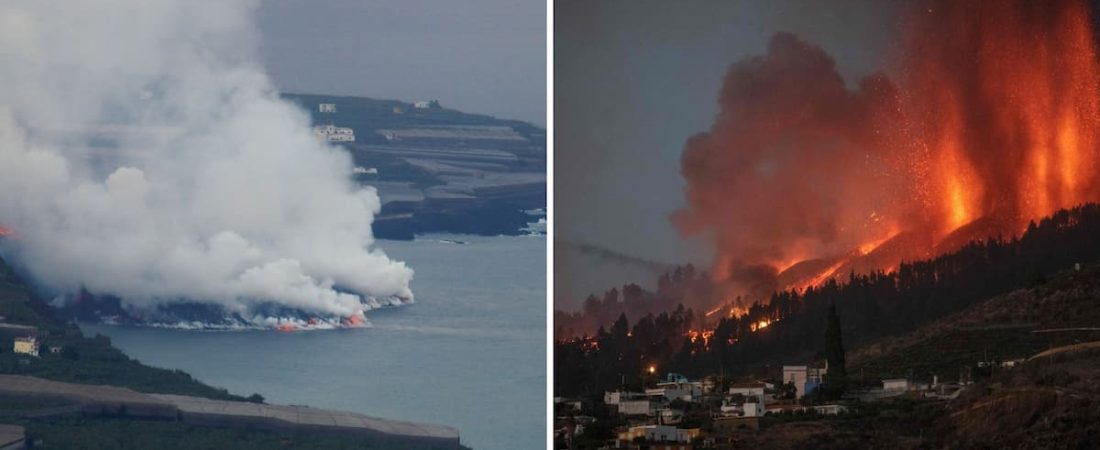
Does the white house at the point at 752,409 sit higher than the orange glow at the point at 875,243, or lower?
lower

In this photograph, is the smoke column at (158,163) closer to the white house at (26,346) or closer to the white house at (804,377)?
the white house at (26,346)

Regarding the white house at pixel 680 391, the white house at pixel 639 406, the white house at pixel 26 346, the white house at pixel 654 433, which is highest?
the white house at pixel 26 346

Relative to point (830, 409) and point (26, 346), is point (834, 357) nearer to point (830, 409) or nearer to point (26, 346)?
point (830, 409)

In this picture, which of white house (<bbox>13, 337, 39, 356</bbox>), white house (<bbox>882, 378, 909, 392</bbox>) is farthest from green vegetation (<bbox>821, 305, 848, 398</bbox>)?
white house (<bbox>13, 337, 39, 356</bbox>)

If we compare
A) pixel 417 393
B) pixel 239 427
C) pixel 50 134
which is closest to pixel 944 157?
pixel 417 393

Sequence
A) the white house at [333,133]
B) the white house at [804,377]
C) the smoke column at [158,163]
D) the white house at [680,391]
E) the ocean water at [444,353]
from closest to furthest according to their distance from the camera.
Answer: the smoke column at [158,163], the ocean water at [444,353], the white house at [333,133], the white house at [804,377], the white house at [680,391]

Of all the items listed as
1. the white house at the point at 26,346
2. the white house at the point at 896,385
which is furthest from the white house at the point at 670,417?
the white house at the point at 26,346
